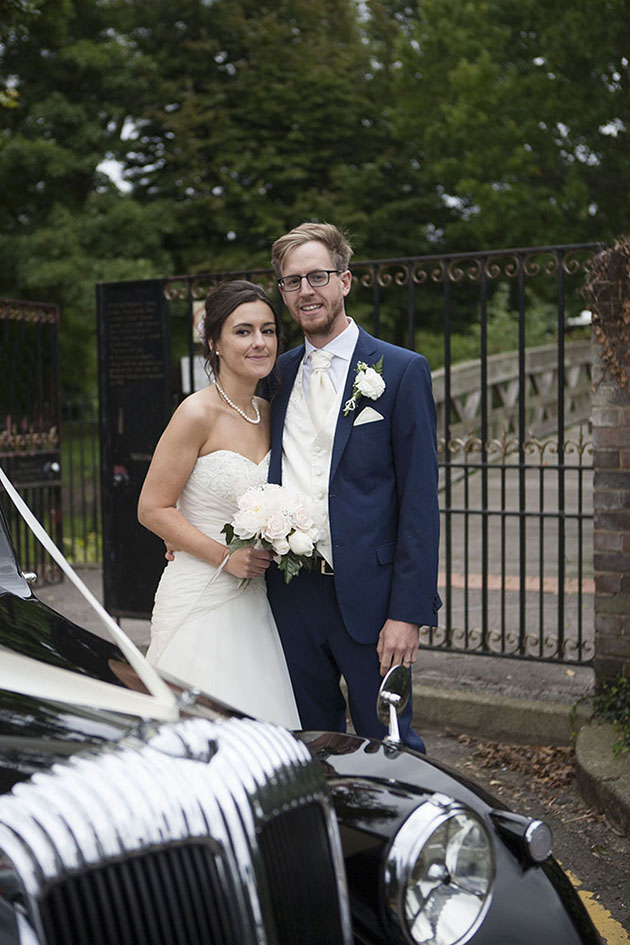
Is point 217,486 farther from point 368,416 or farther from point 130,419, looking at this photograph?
point 130,419

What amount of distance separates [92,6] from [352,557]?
72.4 ft

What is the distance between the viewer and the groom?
3369mm

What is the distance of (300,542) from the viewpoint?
3256 millimetres

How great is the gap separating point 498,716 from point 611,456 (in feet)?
4.96

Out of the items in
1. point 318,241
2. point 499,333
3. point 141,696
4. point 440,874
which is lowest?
point 440,874

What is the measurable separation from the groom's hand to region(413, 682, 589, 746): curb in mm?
2061

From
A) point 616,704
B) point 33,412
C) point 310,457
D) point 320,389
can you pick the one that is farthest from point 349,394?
point 33,412

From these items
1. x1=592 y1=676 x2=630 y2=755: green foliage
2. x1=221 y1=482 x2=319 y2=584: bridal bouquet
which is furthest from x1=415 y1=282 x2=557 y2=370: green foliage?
x1=221 y1=482 x2=319 y2=584: bridal bouquet

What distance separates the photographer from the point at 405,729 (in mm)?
3369

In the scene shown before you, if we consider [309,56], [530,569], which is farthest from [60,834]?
[309,56]

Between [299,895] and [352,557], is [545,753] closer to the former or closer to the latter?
[352,557]

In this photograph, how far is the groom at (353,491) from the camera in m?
3.37

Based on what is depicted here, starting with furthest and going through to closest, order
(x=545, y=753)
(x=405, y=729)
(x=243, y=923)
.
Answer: (x=545, y=753) < (x=405, y=729) < (x=243, y=923)

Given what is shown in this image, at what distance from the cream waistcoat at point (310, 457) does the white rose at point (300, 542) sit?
16 cm
